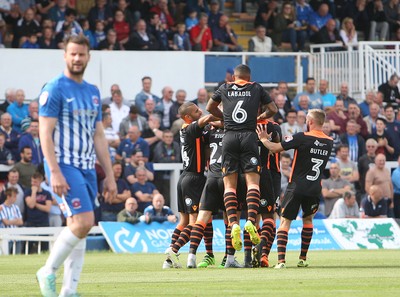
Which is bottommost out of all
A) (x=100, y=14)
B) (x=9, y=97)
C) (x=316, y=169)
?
(x=316, y=169)

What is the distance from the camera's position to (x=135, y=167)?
944 inches

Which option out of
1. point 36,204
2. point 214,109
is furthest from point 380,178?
point 214,109

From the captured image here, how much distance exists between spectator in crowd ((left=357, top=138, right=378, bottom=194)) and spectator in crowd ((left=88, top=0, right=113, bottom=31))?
23.4 feet

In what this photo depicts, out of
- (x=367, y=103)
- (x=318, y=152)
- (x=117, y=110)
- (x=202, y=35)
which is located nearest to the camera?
(x=318, y=152)

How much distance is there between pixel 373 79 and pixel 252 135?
16367 millimetres

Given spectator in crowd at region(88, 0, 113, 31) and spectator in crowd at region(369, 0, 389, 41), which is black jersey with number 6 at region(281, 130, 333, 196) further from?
spectator in crowd at region(369, 0, 389, 41)

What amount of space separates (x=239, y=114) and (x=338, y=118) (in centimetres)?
1278

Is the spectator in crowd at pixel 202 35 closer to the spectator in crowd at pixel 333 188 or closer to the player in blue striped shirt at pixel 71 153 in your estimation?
the spectator in crowd at pixel 333 188

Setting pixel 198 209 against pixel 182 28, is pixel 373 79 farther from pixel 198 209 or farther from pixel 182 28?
pixel 198 209

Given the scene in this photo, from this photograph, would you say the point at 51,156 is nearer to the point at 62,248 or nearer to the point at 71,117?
the point at 71,117

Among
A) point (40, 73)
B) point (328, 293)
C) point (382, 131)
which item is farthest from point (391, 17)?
point (328, 293)


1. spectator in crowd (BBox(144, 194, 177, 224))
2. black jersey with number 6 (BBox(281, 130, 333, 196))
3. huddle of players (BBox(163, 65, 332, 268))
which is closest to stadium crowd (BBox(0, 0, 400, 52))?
spectator in crowd (BBox(144, 194, 177, 224))

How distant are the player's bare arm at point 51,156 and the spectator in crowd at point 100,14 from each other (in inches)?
720

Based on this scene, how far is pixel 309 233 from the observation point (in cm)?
1558
